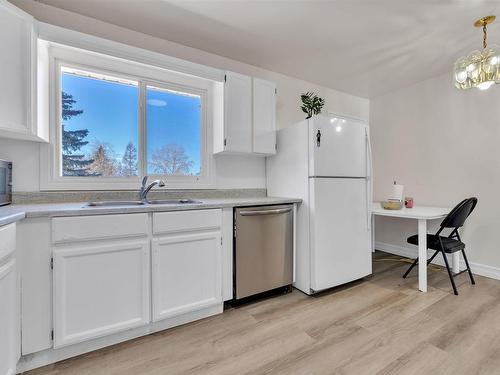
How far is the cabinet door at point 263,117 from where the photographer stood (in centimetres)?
251

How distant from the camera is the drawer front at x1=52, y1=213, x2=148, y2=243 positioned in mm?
1426

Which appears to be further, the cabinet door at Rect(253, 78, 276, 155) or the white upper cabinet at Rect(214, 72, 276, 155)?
the cabinet door at Rect(253, 78, 276, 155)

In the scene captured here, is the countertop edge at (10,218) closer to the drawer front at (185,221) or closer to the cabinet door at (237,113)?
the drawer front at (185,221)

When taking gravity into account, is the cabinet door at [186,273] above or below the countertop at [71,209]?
below

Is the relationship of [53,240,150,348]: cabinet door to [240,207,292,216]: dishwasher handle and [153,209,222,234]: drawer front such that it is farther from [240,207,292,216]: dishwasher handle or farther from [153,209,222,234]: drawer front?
[240,207,292,216]: dishwasher handle

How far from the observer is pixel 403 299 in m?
2.21

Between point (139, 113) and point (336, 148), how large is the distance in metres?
1.88

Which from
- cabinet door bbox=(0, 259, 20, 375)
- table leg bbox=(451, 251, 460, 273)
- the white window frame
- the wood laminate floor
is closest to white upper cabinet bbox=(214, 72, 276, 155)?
the white window frame

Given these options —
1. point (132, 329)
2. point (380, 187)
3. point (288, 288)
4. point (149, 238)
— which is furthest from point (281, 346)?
point (380, 187)

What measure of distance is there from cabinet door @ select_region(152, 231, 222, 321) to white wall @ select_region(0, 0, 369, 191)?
897 millimetres

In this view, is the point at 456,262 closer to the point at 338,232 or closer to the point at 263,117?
the point at 338,232

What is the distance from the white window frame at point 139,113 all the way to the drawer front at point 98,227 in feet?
2.16

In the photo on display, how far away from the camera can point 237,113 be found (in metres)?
2.42

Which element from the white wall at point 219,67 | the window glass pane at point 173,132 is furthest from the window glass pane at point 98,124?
the white wall at point 219,67
